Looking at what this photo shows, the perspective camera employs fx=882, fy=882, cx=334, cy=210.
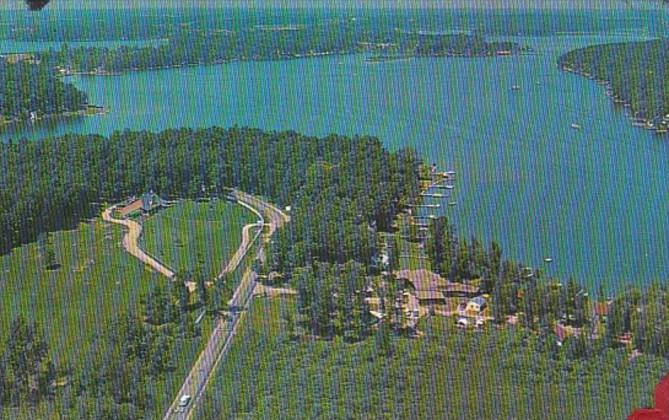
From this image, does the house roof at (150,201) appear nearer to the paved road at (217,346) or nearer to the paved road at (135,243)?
the paved road at (135,243)

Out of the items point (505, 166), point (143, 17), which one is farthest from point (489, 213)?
point (143, 17)

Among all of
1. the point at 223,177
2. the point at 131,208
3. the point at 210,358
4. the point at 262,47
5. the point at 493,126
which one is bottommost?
the point at 210,358

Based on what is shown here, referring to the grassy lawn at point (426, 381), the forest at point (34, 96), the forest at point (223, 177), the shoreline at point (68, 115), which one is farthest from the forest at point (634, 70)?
the forest at point (34, 96)

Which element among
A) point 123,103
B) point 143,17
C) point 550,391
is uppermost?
point 143,17

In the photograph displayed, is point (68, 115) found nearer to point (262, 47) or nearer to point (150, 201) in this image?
point (262, 47)

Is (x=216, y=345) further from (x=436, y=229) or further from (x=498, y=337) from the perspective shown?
(x=436, y=229)

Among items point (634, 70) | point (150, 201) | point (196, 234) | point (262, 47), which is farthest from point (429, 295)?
point (262, 47)
